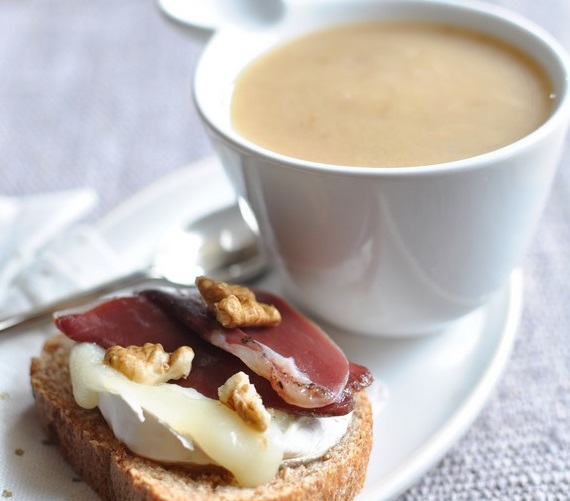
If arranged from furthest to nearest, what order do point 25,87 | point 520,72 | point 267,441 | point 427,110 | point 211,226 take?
point 25,87 → point 211,226 → point 520,72 → point 427,110 → point 267,441

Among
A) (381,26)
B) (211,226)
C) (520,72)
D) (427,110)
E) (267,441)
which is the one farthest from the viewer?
(211,226)

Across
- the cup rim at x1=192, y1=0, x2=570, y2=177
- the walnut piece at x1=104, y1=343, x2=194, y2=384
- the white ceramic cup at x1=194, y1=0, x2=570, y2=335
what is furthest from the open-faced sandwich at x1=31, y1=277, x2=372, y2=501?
the cup rim at x1=192, y1=0, x2=570, y2=177

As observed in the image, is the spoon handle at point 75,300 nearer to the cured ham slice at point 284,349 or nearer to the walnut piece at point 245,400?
the cured ham slice at point 284,349

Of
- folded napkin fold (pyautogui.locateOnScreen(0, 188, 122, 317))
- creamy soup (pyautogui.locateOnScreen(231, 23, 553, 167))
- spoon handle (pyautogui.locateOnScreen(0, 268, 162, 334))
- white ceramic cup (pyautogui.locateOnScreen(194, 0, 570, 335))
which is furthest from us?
folded napkin fold (pyautogui.locateOnScreen(0, 188, 122, 317))

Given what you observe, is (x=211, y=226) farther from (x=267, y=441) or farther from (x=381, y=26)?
(x=267, y=441)

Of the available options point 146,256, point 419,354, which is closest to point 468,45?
point 419,354

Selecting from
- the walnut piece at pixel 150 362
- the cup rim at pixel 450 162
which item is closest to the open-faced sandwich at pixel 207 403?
the walnut piece at pixel 150 362

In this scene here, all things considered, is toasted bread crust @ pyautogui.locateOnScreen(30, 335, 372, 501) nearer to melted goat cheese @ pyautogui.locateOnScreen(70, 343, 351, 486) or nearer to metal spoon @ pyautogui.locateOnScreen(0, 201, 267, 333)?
melted goat cheese @ pyautogui.locateOnScreen(70, 343, 351, 486)
